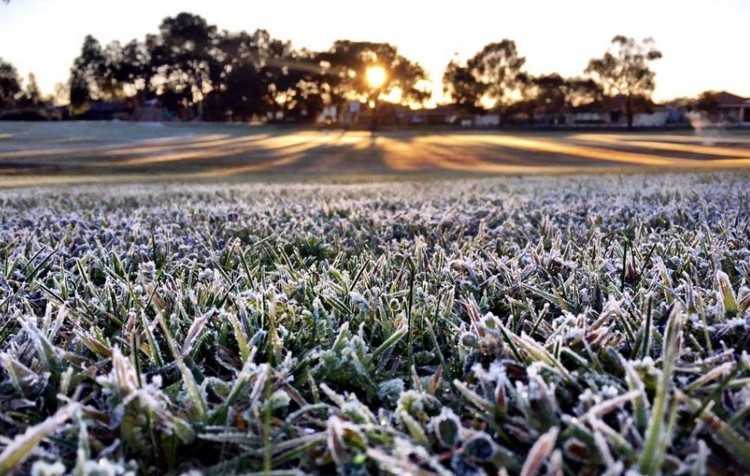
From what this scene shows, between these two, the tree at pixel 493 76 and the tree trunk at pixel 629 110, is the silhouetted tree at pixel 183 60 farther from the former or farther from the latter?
the tree trunk at pixel 629 110

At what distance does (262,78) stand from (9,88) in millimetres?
26119

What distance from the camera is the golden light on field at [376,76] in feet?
245

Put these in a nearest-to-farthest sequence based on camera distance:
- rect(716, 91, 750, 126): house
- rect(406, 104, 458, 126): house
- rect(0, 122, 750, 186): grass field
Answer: rect(0, 122, 750, 186): grass field < rect(716, 91, 750, 126): house < rect(406, 104, 458, 126): house

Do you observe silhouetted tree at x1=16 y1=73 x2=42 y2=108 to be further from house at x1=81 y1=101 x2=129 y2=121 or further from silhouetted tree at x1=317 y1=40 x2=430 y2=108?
silhouetted tree at x1=317 y1=40 x2=430 y2=108

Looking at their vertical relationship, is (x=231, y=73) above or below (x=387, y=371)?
above

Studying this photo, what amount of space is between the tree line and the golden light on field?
1.85 ft

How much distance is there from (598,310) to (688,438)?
61 centimetres

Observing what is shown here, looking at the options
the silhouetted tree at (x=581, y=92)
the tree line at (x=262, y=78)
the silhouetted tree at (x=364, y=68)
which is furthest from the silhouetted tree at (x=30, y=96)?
the silhouetted tree at (x=581, y=92)

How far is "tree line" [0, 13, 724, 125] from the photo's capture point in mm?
68312

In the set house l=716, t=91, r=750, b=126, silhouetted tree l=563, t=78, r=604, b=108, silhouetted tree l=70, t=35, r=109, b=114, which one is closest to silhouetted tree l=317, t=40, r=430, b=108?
silhouetted tree l=563, t=78, r=604, b=108

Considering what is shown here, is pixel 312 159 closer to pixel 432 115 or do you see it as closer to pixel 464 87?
pixel 464 87

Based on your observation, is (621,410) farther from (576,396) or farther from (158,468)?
(158,468)

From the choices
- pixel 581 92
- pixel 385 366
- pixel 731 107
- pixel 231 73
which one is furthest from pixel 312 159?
pixel 231 73

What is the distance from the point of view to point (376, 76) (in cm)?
7481
